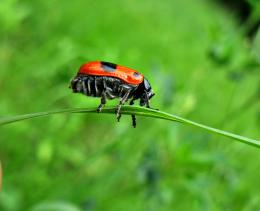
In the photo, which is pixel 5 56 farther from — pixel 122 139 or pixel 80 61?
pixel 122 139

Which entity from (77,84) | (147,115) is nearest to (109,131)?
(77,84)

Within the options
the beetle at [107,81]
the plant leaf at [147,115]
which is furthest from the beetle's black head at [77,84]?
the plant leaf at [147,115]

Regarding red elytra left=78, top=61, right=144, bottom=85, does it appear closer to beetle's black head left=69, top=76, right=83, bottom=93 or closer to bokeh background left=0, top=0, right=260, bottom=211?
beetle's black head left=69, top=76, right=83, bottom=93

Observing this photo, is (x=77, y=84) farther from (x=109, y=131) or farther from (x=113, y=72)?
(x=109, y=131)

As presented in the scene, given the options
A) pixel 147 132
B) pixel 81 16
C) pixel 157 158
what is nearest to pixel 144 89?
pixel 157 158

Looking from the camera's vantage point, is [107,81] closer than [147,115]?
No

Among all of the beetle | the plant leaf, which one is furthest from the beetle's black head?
the plant leaf
